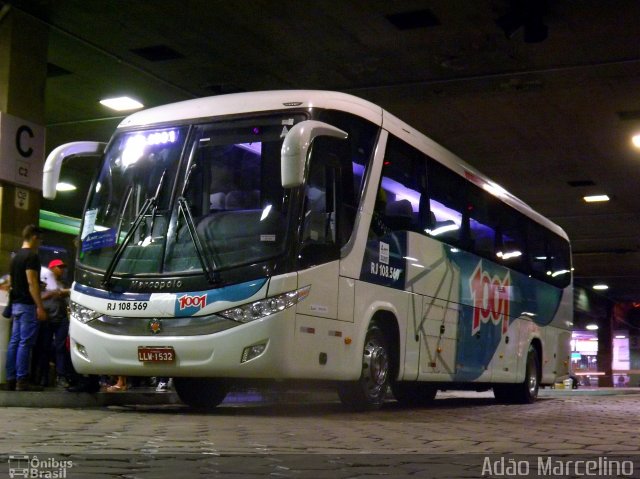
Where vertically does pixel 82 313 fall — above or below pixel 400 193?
below

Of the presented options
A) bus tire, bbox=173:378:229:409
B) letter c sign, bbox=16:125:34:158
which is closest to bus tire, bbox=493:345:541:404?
bus tire, bbox=173:378:229:409

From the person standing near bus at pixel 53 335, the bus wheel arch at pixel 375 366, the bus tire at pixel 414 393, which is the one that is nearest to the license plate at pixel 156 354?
the bus wheel arch at pixel 375 366

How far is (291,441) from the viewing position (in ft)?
22.0

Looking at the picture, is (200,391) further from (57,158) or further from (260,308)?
(57,158)

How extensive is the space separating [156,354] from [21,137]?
196 inches

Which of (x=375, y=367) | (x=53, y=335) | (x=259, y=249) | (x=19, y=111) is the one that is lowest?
(x=375, y=367)

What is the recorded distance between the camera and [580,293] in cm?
4481

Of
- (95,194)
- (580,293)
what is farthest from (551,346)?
(580,293)

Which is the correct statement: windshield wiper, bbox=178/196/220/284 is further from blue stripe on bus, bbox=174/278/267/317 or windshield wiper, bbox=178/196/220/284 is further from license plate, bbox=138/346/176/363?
license plate, bbox=138/346/176/363

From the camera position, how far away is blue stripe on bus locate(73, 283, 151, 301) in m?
9.22

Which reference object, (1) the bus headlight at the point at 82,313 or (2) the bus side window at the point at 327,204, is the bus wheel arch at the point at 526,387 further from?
(1) the bus headlight at the point at 82,313

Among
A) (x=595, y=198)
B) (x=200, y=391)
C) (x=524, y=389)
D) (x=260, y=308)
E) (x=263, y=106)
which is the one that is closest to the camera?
(x=260, y=308)

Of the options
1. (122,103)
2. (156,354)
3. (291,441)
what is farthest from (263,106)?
(122,103)

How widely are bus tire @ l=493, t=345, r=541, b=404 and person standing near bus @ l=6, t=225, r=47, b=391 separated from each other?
27.0 feet
